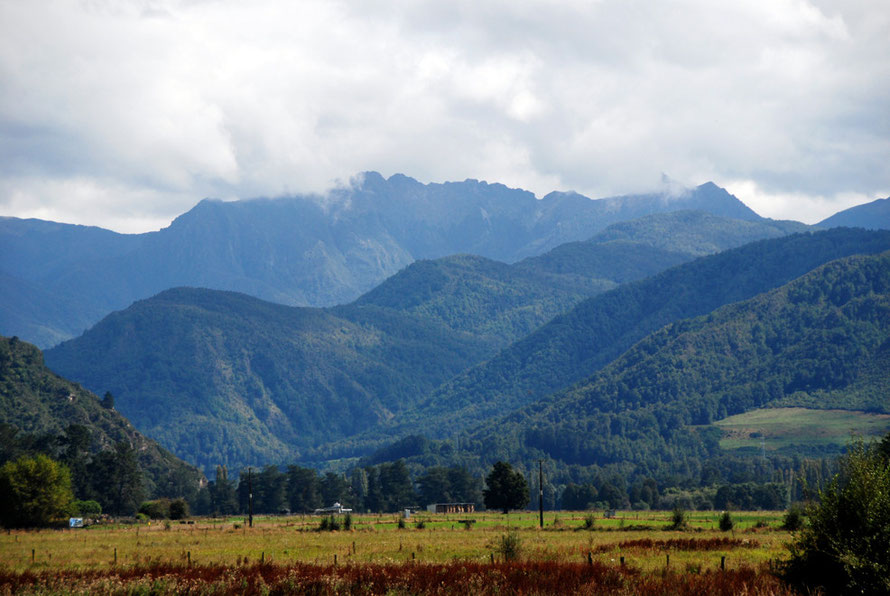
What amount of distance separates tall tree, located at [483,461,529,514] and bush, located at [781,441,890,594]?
379 feet

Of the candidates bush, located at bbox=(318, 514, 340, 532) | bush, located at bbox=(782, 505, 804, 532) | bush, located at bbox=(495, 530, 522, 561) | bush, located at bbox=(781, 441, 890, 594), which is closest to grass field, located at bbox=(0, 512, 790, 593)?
bush, located at bbox=(495, 530, 522, 561)

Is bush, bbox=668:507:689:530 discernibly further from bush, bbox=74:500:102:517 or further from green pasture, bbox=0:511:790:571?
bush, bbox=74:500:102:517

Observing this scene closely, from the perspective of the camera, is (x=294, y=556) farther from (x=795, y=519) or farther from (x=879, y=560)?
(x=795, y=519)

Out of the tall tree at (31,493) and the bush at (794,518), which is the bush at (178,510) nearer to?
the tall tree at (31,493)

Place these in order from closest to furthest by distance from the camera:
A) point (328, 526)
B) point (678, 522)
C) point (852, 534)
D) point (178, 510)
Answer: point (852, 534)
point (678, 522)
point (328, 526)
point (178, 510)

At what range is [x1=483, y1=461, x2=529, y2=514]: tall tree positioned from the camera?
144750 mm

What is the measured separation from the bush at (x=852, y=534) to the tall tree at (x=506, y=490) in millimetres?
115385

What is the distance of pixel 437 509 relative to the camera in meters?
180

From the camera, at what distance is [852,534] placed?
96.3 ft

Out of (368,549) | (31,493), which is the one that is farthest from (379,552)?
(31,493)

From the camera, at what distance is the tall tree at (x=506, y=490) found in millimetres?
144750

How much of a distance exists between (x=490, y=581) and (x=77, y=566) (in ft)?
91.6

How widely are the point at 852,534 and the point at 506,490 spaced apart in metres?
118

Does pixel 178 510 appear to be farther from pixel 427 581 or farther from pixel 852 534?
pixel 852 534
